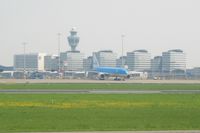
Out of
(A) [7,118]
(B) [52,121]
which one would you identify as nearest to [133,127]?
(B) [52,121]

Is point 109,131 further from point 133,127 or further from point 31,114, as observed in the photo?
point 31,114

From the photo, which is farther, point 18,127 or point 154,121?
point 154,121

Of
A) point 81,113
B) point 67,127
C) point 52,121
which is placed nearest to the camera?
point 67,127

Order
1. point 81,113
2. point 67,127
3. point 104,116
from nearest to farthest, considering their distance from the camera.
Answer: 1. point 67,127
2. point 104,116
3. point 81,113

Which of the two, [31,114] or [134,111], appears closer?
[31,114]

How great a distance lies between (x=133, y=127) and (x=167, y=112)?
8541mm

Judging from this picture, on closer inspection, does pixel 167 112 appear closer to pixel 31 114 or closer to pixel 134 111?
pixel 134 111

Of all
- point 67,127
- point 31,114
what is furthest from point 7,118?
point 67,127

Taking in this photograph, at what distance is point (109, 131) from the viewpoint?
78.2 feet

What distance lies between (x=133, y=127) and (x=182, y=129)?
2385 millimetres

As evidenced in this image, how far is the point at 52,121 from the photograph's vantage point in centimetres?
2798

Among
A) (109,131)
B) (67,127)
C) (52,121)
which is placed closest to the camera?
(109,131)

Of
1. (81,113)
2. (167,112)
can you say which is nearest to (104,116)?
(81,113)

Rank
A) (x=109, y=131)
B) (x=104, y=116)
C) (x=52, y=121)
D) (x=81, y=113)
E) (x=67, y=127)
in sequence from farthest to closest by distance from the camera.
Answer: (x=81, y=113) → (x=104, y=116) → (x=52, y=121) → (x=67, y=127) → (x=109, y=131)
